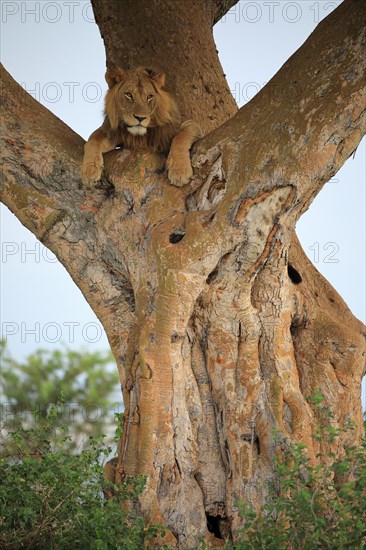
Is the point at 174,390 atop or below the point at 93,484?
atop

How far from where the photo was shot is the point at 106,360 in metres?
16.1

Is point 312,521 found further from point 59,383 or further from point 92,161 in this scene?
point 59,383

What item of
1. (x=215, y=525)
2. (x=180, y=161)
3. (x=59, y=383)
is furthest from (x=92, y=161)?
(x=59, y=383)

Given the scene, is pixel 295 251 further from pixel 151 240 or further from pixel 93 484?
pixel 93 484

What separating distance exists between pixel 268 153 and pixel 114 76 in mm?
1726

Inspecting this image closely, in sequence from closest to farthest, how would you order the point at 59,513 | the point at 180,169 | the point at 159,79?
the point at 59,513 < the point at 180,169 < the point at 159,79

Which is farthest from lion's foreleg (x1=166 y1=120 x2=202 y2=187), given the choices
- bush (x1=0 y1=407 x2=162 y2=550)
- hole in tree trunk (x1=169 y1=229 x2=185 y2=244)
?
bush (x1=0 y1=407 x2=162 y2=550)

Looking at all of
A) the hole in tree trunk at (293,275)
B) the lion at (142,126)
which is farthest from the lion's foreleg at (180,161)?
the hole in tree trunk at (293,275)

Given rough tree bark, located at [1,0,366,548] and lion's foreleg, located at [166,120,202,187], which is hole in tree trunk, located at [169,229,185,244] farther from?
lion's foreleg, located at [166,120,202,187]

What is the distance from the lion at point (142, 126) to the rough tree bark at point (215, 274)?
0.46 feet

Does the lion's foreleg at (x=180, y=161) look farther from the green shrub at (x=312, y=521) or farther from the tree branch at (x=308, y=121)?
the green shrub at (x=312, y=521)

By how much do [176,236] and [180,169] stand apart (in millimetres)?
610

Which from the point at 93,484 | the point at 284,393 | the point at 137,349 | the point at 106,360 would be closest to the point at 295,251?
the point at 284,393

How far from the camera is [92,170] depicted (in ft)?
25.5
